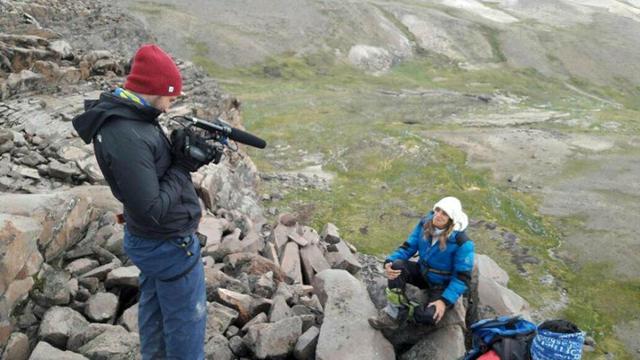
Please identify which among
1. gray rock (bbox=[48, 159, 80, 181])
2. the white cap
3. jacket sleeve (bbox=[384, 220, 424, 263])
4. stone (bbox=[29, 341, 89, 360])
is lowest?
gray rock (bbox=[48, 159, 80, 181])

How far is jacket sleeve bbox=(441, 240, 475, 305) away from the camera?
31.5 feet

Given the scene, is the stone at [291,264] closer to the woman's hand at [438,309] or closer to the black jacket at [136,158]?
the woman's hand at [438,309]

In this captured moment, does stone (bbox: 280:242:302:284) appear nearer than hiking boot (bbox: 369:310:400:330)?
No

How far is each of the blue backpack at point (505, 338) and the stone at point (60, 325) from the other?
665 centimetres

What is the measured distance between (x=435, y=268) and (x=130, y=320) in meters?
5.89

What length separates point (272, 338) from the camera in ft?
31.2

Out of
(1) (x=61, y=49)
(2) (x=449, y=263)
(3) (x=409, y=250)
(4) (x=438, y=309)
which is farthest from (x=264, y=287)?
(1) (x=61, y=49)

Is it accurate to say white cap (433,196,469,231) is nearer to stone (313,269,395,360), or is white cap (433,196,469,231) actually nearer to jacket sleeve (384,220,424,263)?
jacket sleeve (384,220,424,263)

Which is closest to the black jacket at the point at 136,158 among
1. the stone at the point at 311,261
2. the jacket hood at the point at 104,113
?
the jacket hood at the point at 104,113

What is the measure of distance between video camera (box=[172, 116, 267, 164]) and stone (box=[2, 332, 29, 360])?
14.7ft

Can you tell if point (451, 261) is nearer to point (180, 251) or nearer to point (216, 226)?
point (180, 251)

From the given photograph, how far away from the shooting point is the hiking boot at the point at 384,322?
10055 millimetres

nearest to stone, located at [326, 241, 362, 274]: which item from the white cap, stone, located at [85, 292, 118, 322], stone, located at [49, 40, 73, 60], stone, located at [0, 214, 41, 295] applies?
the white cap

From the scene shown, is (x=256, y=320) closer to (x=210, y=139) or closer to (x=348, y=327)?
(x=348, y=327)
